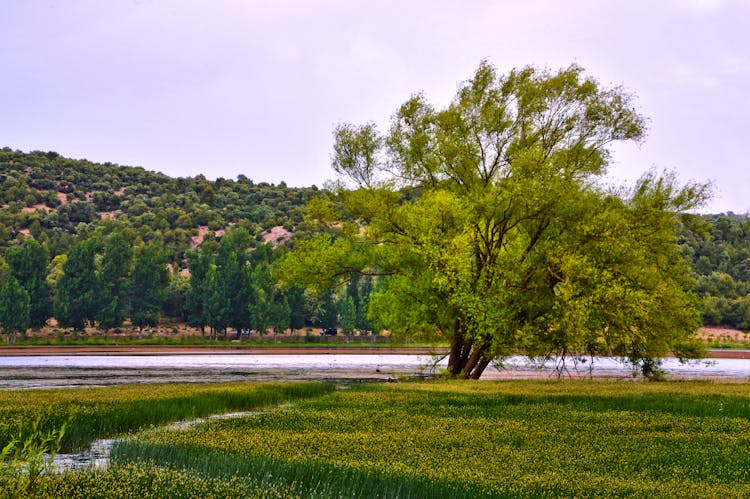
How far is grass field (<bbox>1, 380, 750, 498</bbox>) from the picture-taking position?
39.1 ft

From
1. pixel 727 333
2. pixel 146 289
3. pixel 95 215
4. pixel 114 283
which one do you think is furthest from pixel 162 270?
pixel 727 333

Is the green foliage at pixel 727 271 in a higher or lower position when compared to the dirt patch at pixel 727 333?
higher

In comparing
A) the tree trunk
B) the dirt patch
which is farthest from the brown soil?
the dirt patch

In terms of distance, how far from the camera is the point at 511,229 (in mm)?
46000

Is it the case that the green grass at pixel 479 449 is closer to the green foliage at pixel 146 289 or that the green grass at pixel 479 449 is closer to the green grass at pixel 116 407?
the green grass at pixel 116 407

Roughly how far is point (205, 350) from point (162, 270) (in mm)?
24775

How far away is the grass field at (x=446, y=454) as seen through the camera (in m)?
11.9

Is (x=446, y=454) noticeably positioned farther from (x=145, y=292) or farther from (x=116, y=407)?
(x=145, y=292)

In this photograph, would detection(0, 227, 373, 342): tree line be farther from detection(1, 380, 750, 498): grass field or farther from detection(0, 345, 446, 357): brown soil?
detection(1, 380, 750, 498): grass field

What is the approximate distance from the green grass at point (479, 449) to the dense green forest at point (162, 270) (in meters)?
85.9

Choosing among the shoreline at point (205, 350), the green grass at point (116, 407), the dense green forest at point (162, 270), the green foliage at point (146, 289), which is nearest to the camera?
the green grass at point (116, 407)

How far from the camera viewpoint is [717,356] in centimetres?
11844

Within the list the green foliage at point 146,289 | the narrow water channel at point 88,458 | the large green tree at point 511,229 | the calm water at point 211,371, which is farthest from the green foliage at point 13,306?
the narrow water channel at point 88,458

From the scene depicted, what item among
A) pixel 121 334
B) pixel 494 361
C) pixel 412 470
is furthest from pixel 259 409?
A: pixel 121 334
